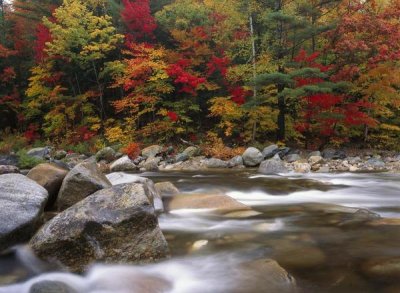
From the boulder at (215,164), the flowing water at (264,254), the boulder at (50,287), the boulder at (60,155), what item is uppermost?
the boulder at (50,287)

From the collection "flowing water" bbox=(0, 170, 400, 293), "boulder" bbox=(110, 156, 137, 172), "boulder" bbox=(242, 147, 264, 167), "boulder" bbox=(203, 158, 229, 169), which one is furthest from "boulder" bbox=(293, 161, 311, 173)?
"boulder" bbox=(110, 156, 137, 172)

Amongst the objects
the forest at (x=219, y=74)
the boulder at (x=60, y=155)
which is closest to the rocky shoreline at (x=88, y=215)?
the forest at (x=219, y=74)

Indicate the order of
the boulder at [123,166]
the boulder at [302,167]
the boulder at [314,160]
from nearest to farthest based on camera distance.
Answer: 1. the boulder at [302,167]
2. the boulder at [314,160]
3. the boulder at [123,166]

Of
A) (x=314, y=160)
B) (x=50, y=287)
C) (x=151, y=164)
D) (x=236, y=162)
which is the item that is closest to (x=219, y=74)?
(x=236, y=162)

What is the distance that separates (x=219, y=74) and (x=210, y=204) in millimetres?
12935

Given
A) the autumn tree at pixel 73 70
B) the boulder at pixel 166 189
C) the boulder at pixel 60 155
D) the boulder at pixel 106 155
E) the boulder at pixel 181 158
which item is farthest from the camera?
the autumn tree at pixel 73 70

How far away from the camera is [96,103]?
22844 millimetres

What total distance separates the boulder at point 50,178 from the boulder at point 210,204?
206 centimetres

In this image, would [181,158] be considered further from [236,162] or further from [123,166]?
[236,162]

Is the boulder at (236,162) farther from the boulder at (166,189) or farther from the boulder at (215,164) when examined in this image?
the boulder at (166,189)

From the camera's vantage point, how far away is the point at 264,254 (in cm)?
450

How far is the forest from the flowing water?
9.12 m

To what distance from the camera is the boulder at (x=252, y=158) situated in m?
14.4

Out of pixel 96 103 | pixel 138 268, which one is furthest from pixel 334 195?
pixel 96 103
